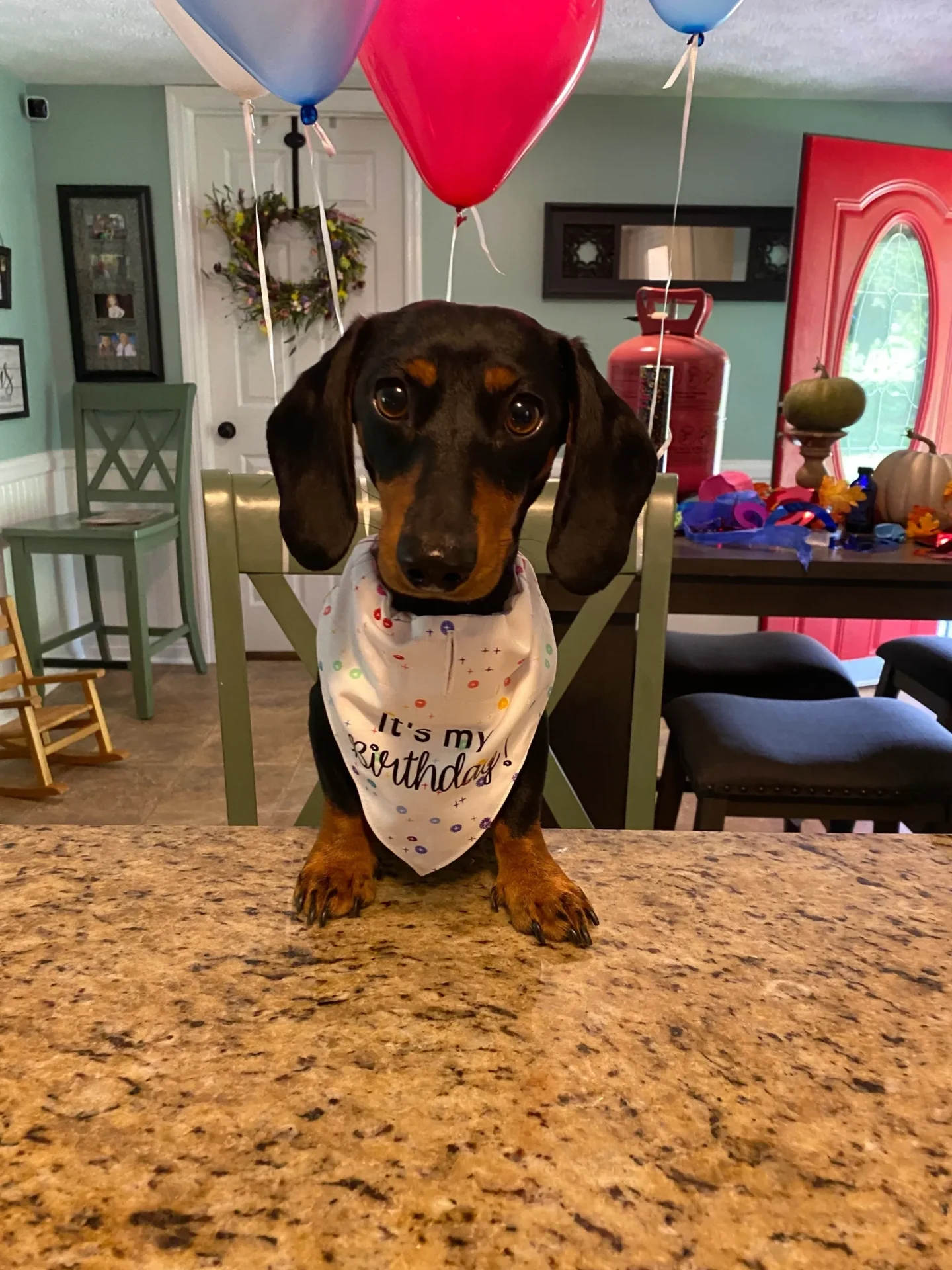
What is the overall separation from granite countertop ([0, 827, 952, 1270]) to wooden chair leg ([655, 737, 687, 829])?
3.32ft

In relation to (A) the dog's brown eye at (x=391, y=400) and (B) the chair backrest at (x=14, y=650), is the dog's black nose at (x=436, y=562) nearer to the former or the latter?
(A) the dog's brown eye at (x=391, y=400)

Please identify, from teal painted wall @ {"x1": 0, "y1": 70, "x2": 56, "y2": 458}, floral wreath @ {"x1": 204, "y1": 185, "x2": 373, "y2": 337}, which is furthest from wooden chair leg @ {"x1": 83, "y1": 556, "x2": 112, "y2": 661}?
floral wreath @ {"x1": 204, "y1": 185, "x2": 373, "y2": 337}

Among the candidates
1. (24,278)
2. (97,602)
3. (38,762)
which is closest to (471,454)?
(38,762)

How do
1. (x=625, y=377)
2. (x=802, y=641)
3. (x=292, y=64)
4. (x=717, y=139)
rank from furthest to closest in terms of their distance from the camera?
1. (x=717, y=139)
2. (x=802, y=641)
3. (x=625, y=377)
4. (x=292, y=64)

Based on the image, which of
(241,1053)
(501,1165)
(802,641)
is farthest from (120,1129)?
(802,641)

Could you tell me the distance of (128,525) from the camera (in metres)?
3.38

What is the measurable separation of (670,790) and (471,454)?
4.39 ft

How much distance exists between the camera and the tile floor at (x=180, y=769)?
2.61 m

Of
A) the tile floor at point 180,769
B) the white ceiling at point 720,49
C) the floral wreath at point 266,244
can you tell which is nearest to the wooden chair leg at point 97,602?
the tile floor at point 180,769

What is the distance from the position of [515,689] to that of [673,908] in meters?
0.21

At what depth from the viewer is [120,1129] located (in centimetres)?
47

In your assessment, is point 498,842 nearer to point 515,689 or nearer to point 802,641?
point 515,689

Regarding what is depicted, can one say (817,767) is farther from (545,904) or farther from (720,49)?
(720,49)

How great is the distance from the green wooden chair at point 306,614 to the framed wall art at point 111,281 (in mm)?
3033
